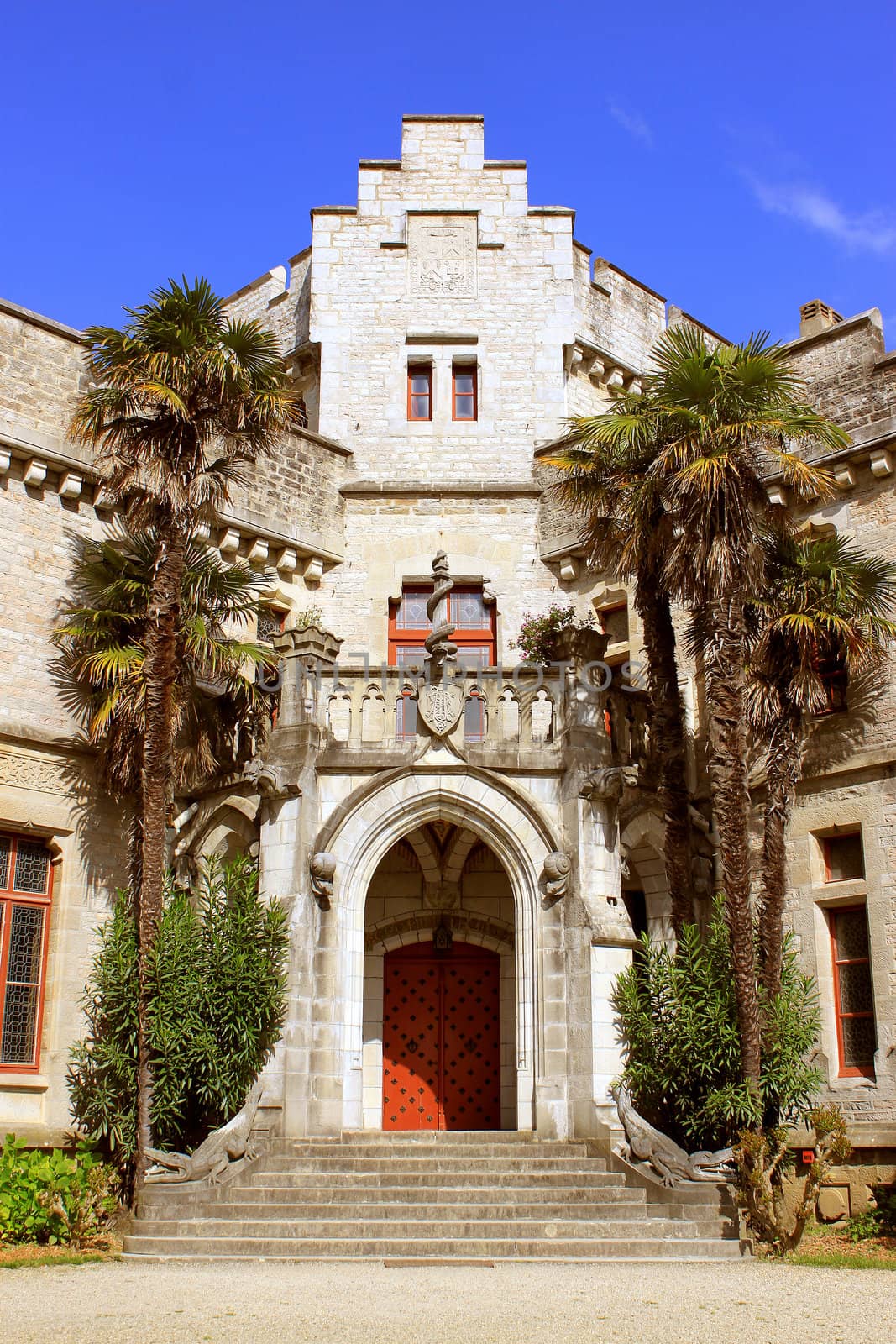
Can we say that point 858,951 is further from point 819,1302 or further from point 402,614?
point 402,614

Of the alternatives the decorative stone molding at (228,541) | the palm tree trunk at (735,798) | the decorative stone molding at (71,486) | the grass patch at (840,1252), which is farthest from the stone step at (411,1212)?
the decorative stone molding at (228,541)

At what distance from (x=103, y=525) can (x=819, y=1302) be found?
1152cm

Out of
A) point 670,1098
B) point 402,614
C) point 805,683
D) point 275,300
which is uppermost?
point 275,300

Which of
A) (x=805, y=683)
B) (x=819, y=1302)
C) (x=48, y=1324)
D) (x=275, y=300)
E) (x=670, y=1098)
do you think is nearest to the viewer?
(x=48, y=1324)

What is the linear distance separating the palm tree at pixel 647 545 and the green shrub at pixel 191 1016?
4.13 m

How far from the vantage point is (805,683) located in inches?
604

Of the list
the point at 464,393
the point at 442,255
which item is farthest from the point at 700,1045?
the point at 442,255

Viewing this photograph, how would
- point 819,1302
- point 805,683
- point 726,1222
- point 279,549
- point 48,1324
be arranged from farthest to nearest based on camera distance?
point 279,549 < point 805,683 < point 726,1222 < point 819,1302 < point 48,1324

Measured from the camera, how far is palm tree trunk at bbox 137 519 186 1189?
1401 cm

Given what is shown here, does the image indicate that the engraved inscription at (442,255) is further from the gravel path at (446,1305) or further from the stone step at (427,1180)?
the gravel path at (446,1305)

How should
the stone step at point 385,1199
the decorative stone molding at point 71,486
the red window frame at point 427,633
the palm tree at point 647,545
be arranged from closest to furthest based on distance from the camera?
1. the stone step at point 385,1199
2. the palm tree at point 647,545
3. the decorative stone molding at point 71,486
4. the red window frame at point 427,633

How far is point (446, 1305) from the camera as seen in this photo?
10078mm

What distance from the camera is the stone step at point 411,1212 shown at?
12828mm

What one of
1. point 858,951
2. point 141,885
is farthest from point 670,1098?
point 141,885
